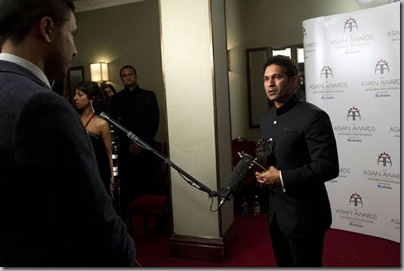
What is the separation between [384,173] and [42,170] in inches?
112

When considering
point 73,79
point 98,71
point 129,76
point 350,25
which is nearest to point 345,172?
point 350,25

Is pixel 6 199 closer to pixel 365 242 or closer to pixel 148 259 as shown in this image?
pixel 148 259

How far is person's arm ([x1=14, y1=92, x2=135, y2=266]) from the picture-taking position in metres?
0.63

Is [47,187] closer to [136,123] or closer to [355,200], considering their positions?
[355,200]

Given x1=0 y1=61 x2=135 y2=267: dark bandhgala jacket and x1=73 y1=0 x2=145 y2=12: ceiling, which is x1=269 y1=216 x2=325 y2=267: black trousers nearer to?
x1=0 y1=61 x2=135 y2=267: dark bandhgala jacket

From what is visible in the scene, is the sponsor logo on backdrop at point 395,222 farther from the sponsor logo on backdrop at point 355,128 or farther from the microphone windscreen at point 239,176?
the microphone windscreen at point 239,176

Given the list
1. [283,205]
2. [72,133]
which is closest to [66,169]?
[72,133]

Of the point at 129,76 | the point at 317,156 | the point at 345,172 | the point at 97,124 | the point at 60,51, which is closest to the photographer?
the point at 60,51

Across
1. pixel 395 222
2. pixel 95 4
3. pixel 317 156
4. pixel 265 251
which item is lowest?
pixel 265 251

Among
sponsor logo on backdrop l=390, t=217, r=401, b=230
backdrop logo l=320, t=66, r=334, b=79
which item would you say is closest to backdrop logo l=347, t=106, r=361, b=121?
backdrop logo l=320, t=66, r=334, b=79

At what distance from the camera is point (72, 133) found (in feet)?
2.16

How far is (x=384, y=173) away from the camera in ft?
9.43

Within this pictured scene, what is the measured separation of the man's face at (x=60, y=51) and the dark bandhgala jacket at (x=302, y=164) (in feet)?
3.47

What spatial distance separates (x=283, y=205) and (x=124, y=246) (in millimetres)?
1039
